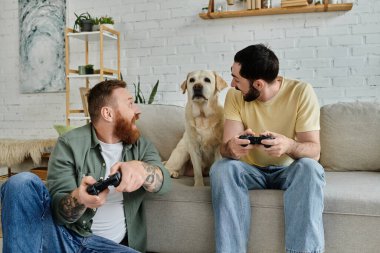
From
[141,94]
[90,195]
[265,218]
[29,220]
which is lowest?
[265,218]

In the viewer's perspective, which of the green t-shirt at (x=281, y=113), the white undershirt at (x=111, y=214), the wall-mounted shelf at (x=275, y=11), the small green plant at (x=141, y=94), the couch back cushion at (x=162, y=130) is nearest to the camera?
the white undershirt at (x=111, y=214)

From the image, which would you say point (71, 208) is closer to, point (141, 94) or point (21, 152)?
point (21, 152)

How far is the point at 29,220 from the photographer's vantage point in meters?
1.29

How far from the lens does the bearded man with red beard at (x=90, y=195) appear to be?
127 cm

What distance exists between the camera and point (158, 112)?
2.44 metres

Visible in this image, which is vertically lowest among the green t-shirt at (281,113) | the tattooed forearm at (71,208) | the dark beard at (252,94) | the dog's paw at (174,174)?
the dog's paw at (174,174)

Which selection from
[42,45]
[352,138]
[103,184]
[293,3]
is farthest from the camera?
[42,45]

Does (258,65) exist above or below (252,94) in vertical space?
above

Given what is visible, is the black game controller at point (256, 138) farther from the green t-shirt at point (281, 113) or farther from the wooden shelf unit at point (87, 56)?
the wooden shelf unit at point (87, 56)

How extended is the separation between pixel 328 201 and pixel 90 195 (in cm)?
97

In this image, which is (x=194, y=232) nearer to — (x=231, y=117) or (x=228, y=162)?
(x=228, y=162)

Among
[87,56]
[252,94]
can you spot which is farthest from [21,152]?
[252,94]

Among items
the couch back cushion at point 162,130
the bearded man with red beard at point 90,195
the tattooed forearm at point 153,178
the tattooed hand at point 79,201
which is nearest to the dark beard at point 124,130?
the bearded man with red beard at point 90,195

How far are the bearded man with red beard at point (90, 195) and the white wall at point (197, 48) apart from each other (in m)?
2.08
